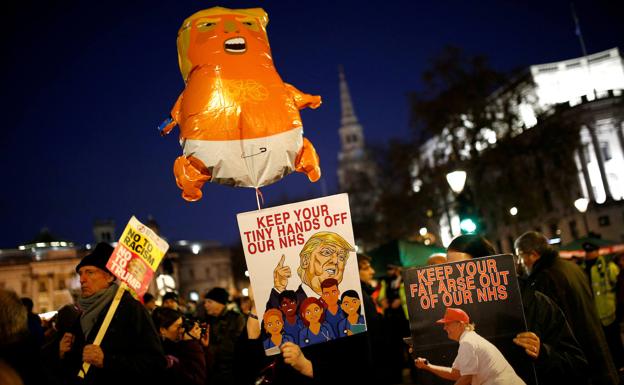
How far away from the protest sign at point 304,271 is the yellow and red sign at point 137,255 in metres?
1.72

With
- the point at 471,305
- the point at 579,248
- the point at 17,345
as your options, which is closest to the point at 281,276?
the point at 471,305

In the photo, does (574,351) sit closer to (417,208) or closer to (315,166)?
(315,166)

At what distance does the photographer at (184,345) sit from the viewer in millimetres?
5641

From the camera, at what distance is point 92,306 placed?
459 cm

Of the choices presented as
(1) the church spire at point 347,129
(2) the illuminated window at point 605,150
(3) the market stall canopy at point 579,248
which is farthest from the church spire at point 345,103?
(3) the market stall canopy at point 579,248

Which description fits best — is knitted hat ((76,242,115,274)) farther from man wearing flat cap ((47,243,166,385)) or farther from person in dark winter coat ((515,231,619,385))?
person in dark winter coat ((515,231,619,385))

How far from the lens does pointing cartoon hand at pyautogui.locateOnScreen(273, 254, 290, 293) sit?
371 cm

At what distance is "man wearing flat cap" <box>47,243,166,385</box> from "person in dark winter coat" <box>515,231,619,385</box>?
3165 millimetres

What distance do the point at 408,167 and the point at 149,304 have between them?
96.6 ft

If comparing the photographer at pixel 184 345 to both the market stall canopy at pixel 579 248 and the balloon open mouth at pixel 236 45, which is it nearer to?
the balloon open mouth at pixel 236 45

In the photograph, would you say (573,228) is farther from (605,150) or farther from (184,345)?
(184,345)

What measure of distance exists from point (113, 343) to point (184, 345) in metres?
1.58

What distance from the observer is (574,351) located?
4082 millimetres

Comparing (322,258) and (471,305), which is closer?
(471,305)
